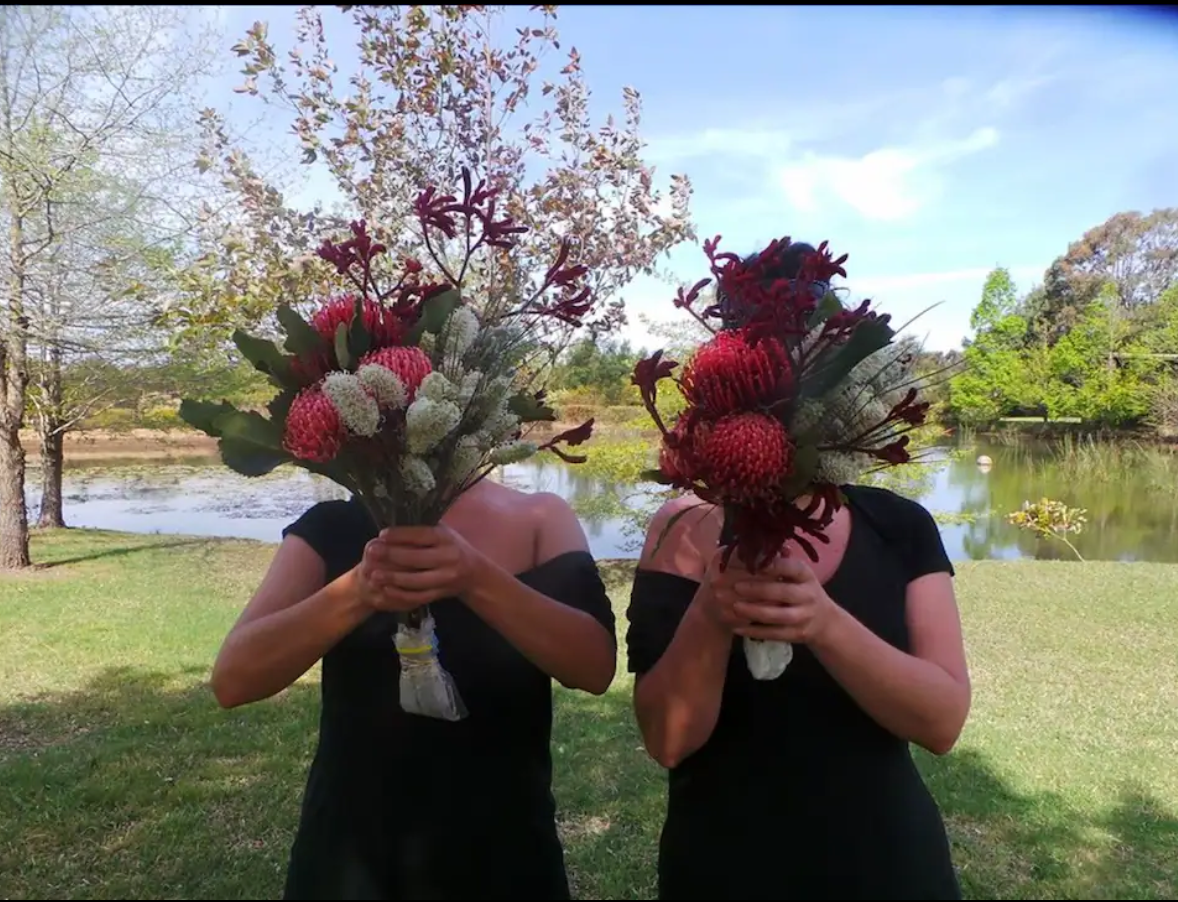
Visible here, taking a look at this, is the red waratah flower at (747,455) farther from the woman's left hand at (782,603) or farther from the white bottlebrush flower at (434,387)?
the white bottlebrush flower at (434,387)

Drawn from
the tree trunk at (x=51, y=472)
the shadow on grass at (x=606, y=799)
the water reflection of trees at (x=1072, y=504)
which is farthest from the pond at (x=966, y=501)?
the shadow on grass at (x=606, y=799)

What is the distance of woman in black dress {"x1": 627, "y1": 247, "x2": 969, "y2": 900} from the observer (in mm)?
1230

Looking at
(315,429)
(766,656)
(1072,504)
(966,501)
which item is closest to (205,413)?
(315,429)

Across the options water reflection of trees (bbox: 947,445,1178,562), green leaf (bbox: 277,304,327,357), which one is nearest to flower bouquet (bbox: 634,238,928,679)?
green leaf (bbox: 277,304,327,357)

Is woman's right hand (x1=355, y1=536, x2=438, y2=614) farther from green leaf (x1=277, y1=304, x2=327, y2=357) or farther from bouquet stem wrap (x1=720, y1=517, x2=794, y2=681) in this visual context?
bouquet stem wrap (x1=720, y1=517, x2=794, y2=681)

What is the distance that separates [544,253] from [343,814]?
13.6 feet

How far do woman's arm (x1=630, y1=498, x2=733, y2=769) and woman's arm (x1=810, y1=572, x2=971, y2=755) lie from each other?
16cm

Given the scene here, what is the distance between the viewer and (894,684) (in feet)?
3.94

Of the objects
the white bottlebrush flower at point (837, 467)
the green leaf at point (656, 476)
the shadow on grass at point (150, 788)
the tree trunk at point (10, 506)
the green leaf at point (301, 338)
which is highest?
the green leaf at point (301, 338)

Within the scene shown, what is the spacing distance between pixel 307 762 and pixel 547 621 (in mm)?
3321

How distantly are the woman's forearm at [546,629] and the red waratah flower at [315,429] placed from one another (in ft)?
0.98

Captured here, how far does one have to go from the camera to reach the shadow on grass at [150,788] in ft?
7.53

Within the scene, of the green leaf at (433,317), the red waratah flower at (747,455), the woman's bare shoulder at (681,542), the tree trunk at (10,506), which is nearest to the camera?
the red waratah flower at (747,455)

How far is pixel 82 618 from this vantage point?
7.09 m
